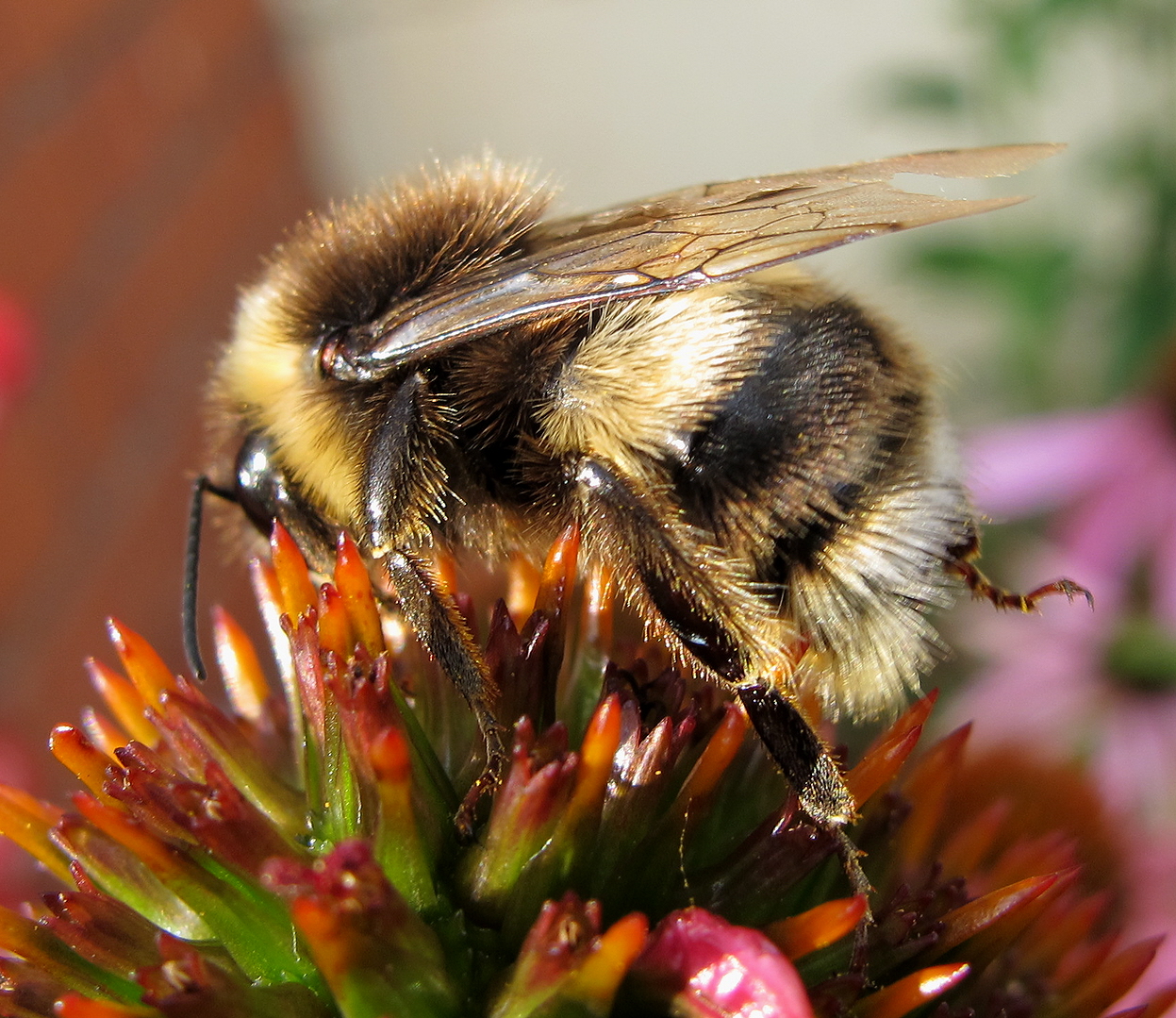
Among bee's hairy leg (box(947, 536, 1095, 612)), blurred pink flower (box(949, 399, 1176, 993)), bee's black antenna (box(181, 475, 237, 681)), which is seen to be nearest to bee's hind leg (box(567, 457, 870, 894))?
bee's hairy leg (box(947, 536, 1095, 612))

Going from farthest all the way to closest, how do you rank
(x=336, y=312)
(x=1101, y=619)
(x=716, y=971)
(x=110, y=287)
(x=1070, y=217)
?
(x=110, y=287) → (x=1070, y=217) → (x=1101, y=619) → (x=336, y=312) → (x=716, y=971)

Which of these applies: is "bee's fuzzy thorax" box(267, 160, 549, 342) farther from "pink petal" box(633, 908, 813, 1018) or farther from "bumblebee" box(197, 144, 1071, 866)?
"pink petal" box(633, 908, 813, 1018)

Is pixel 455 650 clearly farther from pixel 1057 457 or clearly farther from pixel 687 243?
pixel 1057 457

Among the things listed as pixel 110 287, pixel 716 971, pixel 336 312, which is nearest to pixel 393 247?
pixel 336 312

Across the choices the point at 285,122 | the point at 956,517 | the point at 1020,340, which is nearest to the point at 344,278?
the point at 956,517

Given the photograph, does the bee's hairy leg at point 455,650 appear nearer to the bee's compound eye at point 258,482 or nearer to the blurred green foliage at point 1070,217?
the bee's compound eye at point 258,482

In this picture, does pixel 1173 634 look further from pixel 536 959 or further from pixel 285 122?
pixel 285 122
